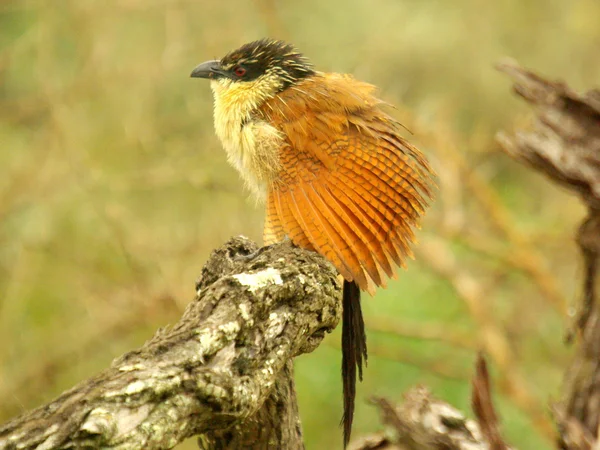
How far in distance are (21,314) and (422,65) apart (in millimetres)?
7472

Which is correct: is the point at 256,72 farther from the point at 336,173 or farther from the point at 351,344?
the point at 351,344

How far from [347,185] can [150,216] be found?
14.4 ft

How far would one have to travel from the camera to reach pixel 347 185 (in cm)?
334

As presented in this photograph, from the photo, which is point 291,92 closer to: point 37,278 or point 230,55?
point 230,55

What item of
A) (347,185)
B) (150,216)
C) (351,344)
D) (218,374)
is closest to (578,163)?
(347,185)

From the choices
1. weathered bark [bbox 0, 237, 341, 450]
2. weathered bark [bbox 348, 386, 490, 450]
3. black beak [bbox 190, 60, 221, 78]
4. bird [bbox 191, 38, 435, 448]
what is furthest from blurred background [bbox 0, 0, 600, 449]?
weathered bark [bbox 0, 237, 341, 450]

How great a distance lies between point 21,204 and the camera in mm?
5965

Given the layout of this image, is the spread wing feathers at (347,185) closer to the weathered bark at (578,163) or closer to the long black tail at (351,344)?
the long black tail at (351,344)

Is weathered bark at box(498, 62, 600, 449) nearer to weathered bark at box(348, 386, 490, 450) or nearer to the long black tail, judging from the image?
weathered bark at box(348, 386, 490, 450)

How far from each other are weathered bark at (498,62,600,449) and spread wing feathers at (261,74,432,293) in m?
0.93

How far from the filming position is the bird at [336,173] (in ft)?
10.5

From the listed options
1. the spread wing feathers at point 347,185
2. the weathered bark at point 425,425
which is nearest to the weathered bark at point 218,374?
the spread wing feathers at point 347,185

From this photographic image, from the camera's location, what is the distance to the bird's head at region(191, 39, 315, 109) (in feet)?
12.6

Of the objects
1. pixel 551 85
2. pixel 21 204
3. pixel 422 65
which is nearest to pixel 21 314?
pixel 21 204
